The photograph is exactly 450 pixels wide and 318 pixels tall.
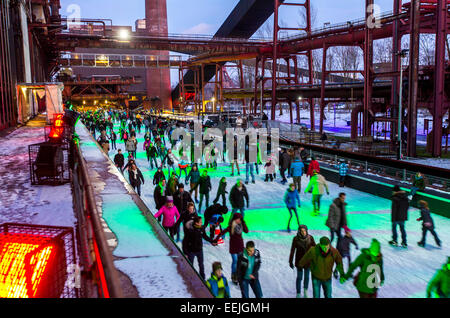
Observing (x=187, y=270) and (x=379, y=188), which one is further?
(x=379, y=188)

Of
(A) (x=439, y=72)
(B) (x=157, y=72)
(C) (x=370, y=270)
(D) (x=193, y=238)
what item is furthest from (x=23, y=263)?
(B) (x=157, y=72)

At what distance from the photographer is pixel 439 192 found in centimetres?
1146

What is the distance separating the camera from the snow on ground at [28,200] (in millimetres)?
Answer: 6070

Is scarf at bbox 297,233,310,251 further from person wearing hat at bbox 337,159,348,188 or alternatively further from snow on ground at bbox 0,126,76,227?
person wearing hat at bbox 337,159,348,188

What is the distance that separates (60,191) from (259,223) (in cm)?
478

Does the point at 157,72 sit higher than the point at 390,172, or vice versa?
the point at 157,72

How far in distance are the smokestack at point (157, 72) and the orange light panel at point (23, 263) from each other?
5648 cm

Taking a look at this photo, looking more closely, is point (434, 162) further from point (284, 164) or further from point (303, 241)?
point (303, 241)

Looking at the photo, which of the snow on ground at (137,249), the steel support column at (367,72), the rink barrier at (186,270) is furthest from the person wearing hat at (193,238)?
the steel support column at (367,72)

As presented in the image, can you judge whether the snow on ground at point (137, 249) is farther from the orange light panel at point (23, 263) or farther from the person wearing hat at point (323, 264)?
the person wearing hat at point (323, 264)

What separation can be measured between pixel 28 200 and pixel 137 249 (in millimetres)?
4543

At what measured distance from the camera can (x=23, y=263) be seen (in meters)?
4.00

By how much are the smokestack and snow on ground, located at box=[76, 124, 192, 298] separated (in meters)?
55.2

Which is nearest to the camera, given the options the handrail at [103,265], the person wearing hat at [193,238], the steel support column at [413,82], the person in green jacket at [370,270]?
the handrail at [103,265]
